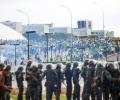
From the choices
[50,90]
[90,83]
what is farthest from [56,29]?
[90,83]

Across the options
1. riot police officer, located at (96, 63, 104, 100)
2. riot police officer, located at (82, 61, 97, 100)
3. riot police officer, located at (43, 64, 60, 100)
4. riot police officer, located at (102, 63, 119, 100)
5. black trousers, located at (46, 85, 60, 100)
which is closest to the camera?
riot police officer, located at (102, 63, 119, 100)

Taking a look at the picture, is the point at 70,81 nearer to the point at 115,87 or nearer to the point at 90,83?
the point at 90,83

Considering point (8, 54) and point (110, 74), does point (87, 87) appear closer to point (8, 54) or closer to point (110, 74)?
point (110, 74)

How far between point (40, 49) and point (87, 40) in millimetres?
5945

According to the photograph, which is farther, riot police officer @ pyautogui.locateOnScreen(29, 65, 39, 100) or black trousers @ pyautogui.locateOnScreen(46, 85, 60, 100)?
black trousers @ pyautogui.locateOnScreen(46, 85, 60, 100)

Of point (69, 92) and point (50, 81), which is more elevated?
point (50, 81)

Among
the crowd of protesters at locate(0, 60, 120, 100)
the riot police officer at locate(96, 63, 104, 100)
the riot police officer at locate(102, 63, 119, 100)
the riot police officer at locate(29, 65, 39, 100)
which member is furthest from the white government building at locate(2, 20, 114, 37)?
the riot police officer at locate(102, 63, 119, 100)

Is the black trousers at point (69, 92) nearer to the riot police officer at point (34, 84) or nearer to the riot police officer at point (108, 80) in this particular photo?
the riot police officer at point (34, 84)

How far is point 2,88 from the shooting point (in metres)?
21.9

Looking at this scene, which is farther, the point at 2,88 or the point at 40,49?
the point at 40,49

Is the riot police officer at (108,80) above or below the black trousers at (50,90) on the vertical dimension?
above

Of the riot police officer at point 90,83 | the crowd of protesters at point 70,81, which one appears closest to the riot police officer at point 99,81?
the crowd of protesters at point 70,81

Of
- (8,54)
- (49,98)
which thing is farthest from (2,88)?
(8,54)

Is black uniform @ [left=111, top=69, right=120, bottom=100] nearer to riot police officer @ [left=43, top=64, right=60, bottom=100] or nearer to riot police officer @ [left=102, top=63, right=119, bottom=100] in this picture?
riot police officer @ [left=102, top=63, right=119, bottom=100]
